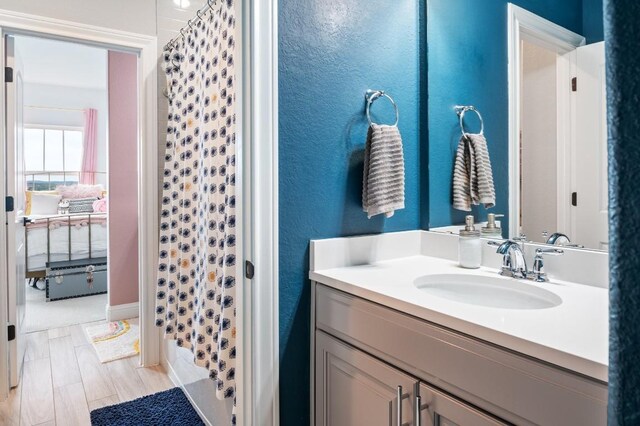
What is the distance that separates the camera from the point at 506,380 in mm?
823

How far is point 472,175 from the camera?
1.58 metres

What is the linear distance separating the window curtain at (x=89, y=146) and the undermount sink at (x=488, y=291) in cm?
735

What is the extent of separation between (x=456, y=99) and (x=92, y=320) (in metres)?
3.37

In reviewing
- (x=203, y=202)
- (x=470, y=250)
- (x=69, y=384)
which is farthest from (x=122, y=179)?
(x=470, y=250)

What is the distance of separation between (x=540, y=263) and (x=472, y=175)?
17.5 inches

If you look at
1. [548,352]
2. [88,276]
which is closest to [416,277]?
[548,352]

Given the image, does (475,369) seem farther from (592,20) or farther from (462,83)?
(462,83)

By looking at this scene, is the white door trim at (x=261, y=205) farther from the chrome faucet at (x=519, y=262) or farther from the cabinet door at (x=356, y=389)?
the chrome faucet at (x=519, y=262)

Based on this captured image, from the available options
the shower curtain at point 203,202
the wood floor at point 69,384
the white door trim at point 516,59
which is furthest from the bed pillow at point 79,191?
the white door trim at point 516,59

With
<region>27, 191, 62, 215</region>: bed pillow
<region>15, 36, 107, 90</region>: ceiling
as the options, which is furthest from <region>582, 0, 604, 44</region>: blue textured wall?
<region>27, 191, 62, 215</region>: bed pillow

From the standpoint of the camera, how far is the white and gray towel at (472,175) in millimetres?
1535

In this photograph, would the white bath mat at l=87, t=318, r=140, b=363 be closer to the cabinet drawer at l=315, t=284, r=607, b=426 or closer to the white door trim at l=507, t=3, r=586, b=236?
the cabinet drawer at l=315, t=284, r=607, b=426

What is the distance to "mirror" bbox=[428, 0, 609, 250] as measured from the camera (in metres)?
1.18

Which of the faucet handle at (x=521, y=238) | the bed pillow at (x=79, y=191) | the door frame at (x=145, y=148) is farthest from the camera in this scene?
the bed pillow at (x=79, y=191)
